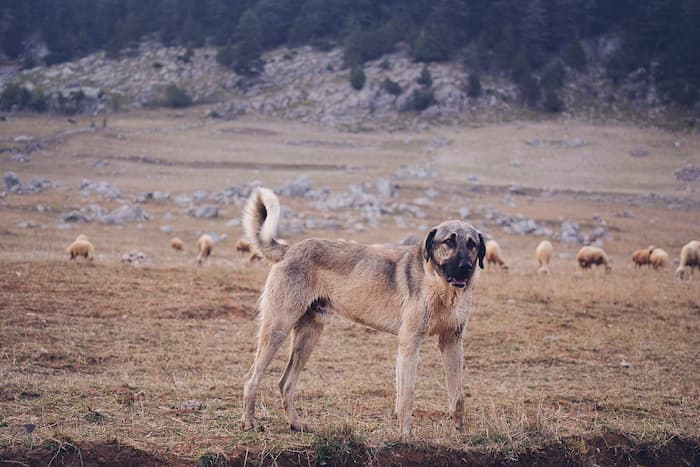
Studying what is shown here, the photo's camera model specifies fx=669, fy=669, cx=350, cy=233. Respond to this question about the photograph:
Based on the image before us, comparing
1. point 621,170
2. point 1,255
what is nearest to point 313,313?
point 1,255

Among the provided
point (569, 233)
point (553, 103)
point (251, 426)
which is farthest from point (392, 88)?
point (251, 426)

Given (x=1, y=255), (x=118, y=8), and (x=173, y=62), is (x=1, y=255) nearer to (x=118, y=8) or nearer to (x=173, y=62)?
(x=173, y=62)

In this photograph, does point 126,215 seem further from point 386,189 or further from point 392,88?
point 392,88

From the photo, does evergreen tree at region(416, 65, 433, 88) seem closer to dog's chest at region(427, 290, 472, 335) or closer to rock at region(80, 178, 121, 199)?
rock at region(80, 178, 121, 199)

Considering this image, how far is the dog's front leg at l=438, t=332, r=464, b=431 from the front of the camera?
21.1 feet

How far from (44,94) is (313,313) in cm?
6476

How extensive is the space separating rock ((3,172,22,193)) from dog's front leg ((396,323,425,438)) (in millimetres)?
30417

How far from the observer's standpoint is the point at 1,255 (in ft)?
52.9

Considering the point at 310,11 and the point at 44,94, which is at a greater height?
the point at 310,11

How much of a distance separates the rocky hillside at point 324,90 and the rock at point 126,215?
35725 mm

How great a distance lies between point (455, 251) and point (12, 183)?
105ft

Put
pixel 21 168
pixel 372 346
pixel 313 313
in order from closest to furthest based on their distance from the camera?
pixel 313 313 < pixel 372 346 < pixel 21 168

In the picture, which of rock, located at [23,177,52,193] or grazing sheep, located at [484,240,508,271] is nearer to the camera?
grazing sheep, located at [484,240,508,271]

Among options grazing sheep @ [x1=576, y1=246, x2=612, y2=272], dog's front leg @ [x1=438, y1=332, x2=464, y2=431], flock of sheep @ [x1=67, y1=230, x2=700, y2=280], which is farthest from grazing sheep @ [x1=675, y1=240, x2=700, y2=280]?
dog's front leg @ [x1=438, y1=332, x2=464, y2=431]
